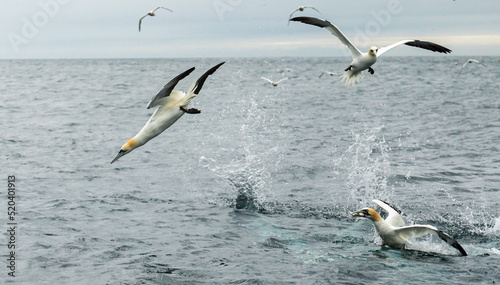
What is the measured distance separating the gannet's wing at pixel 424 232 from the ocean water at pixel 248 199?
0.36 meters

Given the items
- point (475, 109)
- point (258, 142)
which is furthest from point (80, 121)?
point (475, 109)

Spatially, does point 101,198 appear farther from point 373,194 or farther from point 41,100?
point 41,100

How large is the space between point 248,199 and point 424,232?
5.89 meters

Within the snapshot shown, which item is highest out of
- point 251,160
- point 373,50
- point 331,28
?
point 331,28

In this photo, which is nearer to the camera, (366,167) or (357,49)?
(357,49)

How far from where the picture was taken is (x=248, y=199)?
17.8 metres

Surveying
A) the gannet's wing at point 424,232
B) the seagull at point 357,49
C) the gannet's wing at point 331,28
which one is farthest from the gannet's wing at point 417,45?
the gannet's wing at point 424,232

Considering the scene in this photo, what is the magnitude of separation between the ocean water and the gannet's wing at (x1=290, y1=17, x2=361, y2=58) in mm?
4303

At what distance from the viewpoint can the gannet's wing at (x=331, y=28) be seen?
15.0 m

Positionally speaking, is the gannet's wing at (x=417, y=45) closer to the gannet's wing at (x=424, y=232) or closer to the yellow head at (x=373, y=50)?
the yellow head at (x=373, y=50)

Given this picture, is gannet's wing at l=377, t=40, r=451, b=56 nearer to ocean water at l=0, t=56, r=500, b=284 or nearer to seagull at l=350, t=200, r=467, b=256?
seagull at l=350, t=200, r=467, b=256

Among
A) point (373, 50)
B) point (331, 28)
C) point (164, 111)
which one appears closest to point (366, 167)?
point (373, 50)

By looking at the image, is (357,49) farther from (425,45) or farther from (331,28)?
(425,45)

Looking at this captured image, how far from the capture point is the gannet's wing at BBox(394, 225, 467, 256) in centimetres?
1267
